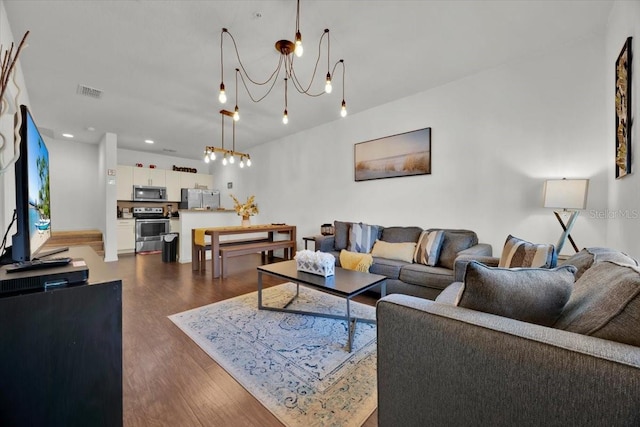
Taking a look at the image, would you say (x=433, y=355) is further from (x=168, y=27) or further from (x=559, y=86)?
(x=559, y=86)

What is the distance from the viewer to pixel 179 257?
5051mm

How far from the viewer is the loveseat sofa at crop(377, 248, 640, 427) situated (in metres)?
0.64

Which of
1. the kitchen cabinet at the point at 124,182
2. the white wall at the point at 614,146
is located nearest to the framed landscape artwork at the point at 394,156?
the white wall at the point at 614,146

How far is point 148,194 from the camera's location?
21.4 feet

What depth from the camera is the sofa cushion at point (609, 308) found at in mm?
727

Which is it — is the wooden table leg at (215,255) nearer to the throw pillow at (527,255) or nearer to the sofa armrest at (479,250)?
the sofa armrest at (479,250)

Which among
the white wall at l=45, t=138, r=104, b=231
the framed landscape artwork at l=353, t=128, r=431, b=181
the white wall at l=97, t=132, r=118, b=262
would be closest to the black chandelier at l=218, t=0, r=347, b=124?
the framed landscape artwork at l=353, t=128, r=431, b=181

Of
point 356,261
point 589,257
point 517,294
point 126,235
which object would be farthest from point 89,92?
point 589,257

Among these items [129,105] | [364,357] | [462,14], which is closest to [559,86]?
[462,14]

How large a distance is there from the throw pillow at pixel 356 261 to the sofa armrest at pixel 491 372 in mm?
2158

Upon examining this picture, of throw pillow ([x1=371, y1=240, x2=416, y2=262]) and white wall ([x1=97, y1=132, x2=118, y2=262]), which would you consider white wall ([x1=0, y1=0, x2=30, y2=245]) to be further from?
throw pillow ([x1=371, y1=240, x2=416, y2=262])

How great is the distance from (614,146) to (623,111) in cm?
48

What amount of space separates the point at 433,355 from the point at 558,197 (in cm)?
237

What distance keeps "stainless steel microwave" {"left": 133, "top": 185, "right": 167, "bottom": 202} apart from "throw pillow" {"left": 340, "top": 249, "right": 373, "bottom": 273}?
5.48 m
